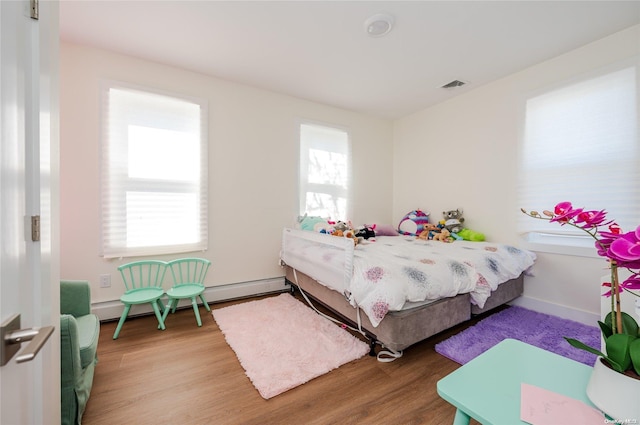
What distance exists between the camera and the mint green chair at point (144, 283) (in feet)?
7.08

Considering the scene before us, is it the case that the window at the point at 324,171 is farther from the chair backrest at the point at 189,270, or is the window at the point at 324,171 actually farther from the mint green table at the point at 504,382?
the mint green table at the point at 504,382

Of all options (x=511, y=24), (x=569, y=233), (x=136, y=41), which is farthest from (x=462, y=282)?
(x=136, y=41)

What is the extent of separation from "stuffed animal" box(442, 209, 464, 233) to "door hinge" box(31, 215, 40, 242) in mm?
3529

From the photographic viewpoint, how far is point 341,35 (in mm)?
2170

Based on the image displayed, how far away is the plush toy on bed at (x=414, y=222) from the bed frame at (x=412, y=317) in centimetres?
127

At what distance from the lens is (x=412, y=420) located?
1284 millimetres

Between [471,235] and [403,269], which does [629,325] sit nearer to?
[403,269]

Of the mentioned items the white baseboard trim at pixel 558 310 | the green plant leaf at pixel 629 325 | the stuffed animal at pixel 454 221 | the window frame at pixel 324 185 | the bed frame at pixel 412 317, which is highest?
the window frame at pixel 324 185

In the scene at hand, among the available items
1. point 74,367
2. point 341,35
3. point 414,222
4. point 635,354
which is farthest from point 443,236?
point 74,367

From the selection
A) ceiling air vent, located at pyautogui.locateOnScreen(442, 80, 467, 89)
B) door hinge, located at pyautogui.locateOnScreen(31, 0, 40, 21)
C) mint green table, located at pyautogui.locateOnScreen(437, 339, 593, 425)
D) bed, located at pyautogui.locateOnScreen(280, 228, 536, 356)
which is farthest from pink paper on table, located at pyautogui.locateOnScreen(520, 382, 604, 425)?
ceiling air vent, located at pyautogui.locateOnScreen(442, 80, 467, 89)

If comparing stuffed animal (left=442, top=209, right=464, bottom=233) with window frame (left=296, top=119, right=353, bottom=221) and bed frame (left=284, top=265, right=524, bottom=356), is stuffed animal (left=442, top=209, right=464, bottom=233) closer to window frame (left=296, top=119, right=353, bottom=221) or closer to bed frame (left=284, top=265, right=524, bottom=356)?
bed frame (left=284, top=265, right=524, bottom=356)

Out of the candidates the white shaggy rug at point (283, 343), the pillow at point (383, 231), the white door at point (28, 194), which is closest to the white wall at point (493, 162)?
the pillow at point (383, 231)

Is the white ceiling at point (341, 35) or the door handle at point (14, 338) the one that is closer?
the door handle at point (14, 338)

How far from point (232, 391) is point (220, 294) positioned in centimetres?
149
